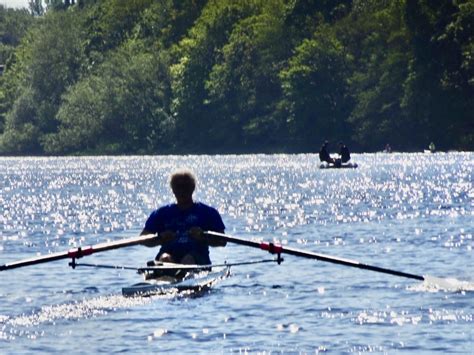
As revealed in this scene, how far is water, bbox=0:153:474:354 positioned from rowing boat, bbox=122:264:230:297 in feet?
0.79

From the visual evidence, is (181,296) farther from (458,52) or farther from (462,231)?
(458,52)

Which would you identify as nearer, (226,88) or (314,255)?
(314,255)

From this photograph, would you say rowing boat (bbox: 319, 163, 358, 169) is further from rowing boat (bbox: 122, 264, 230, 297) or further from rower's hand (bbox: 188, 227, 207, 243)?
rower's hand (bbox: 188, 227, 207, 243)

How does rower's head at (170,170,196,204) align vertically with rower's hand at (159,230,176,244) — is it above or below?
above

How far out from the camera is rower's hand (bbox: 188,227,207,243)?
2670 cm

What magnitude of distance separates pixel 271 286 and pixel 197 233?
10.4ft

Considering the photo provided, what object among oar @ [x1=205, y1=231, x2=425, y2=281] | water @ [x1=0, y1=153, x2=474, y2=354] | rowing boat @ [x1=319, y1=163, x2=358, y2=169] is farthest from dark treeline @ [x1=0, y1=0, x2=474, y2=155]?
oar @ [x1=205, y1=231, x2=425, y2=281]

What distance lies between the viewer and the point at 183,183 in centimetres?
2634

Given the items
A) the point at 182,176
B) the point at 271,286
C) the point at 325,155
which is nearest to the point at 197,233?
the point at 182,176

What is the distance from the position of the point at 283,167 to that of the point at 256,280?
78351mm

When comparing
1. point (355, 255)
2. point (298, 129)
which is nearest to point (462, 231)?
point (355, 255)

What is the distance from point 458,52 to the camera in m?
128

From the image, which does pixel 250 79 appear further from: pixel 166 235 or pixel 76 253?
pixel 76 253

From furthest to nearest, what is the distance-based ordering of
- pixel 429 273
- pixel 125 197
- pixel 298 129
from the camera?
pixel 298 129
pixel 125 197
pixel 429 273
